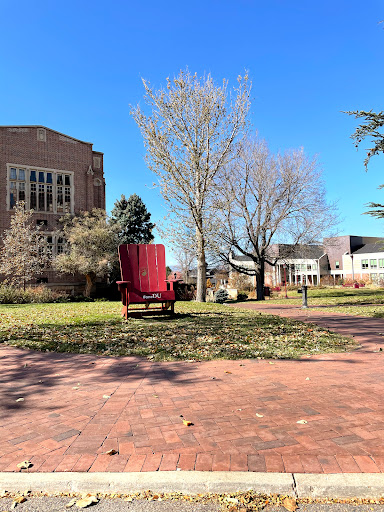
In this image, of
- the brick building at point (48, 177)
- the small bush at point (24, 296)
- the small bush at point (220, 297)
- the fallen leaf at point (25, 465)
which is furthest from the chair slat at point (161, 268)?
the brick building at point (48, 177)

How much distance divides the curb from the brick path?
76 millimetres

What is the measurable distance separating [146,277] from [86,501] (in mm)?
7415

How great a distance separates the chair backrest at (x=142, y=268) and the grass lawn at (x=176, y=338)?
3.50ft

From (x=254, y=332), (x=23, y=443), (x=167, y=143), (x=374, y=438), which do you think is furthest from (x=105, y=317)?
(x=167, y=143)

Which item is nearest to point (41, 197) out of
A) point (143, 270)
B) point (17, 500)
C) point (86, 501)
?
point (143, 270)

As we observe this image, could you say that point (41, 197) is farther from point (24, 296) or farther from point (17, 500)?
point (17, 500)

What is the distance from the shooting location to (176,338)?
21.2ft

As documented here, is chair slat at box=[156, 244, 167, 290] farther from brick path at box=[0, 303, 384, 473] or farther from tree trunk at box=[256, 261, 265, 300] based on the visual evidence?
tree trunk at box=[256, 261, 265, 300]

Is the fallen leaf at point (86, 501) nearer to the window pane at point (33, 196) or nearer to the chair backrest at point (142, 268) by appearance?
the chair backrest at point (142, 268)

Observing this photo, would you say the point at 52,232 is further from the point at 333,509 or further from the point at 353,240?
the point at 353,240

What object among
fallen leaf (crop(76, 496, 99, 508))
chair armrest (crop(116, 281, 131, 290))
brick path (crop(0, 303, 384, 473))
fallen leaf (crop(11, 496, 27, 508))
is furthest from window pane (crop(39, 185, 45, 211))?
fallen leaf (crop(76, 496, 99, 508))

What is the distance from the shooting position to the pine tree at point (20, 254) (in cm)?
2067

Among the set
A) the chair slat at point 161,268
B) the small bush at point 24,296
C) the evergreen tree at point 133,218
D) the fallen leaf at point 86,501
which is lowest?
the fallen leaf at point 86,501

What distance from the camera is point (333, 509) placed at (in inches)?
76.5
